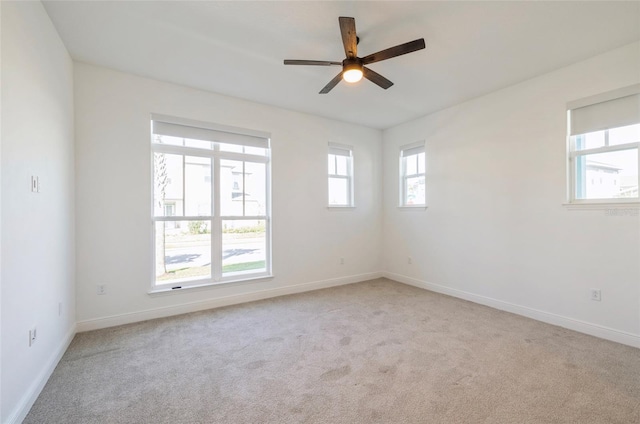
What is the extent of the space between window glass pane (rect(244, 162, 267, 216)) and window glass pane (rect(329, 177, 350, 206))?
125cm

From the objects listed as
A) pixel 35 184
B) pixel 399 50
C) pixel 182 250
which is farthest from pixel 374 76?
pixel 182 250

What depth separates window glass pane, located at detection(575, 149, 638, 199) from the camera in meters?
2.62

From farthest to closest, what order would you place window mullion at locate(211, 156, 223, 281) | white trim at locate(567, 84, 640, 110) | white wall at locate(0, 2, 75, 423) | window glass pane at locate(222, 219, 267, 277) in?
window glass pane at locate(222, 219, 267, 277)
window mullion at locate(211, 156, 223, 281)
white trim at locate(567, 84, 640, 110)
white wall at locate(0, 2, 75, 423)

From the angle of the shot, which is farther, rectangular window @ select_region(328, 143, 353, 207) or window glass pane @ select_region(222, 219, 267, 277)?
rectangular window @ select_region(328, 143, 353, 207)

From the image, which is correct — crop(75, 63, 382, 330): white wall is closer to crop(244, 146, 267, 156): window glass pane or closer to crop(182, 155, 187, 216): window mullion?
crop(244, 146, 267, 156): window glass pane

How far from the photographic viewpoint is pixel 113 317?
Answer: 299 centimetres

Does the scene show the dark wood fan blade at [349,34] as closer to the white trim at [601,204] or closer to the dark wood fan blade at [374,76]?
the dark wood fan blade at [374,76]

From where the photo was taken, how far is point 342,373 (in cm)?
211

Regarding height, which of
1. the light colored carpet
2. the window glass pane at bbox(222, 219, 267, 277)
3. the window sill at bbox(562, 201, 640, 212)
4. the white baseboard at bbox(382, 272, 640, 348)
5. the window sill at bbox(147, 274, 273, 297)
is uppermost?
the window sill at bbox(562, 201, 640, 212)

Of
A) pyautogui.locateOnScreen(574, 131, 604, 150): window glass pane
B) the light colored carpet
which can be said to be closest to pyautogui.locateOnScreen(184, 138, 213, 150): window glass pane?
the light colored carpet

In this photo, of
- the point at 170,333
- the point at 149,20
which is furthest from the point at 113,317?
the point at 149,20

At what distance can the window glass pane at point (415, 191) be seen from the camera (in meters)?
4.67

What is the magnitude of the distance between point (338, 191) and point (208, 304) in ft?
9.12

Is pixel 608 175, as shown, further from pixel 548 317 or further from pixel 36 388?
pixel 36 388
